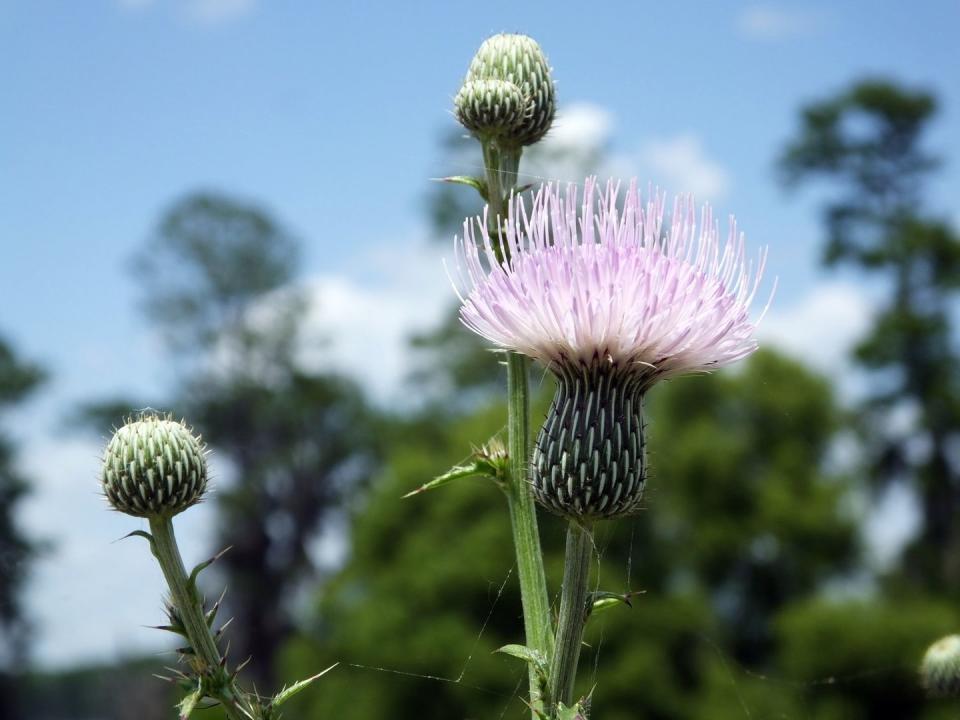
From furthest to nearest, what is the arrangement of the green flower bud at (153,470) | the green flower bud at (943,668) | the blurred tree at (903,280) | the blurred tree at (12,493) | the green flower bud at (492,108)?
the blurred tree at (903,280) < the blurred tree at (12,493) < the green flower bud at (943,668) < the green flower bud at (492,108) < the green flower bud at (153,470)

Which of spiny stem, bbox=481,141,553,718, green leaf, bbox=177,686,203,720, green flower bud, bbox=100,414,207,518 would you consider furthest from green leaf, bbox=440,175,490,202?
green leaf, bbox=177,686,203,720

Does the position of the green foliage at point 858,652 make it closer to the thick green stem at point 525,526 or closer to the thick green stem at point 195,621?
the thick green stem at point 525,526

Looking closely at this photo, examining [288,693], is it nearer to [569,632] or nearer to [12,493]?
[569,632]

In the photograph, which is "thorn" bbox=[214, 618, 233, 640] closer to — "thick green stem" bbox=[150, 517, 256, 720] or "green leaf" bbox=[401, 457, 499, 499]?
"thick green stem" bbox=[150, 517, 256, 720]

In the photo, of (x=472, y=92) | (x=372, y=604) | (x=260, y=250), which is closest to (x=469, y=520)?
(x=372, y=604)

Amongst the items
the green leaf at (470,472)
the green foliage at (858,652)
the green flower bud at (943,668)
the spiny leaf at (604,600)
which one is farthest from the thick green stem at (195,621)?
the green foliage at (858,652)

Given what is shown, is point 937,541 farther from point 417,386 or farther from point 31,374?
point 31,374

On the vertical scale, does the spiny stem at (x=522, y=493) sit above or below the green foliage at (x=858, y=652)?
above
